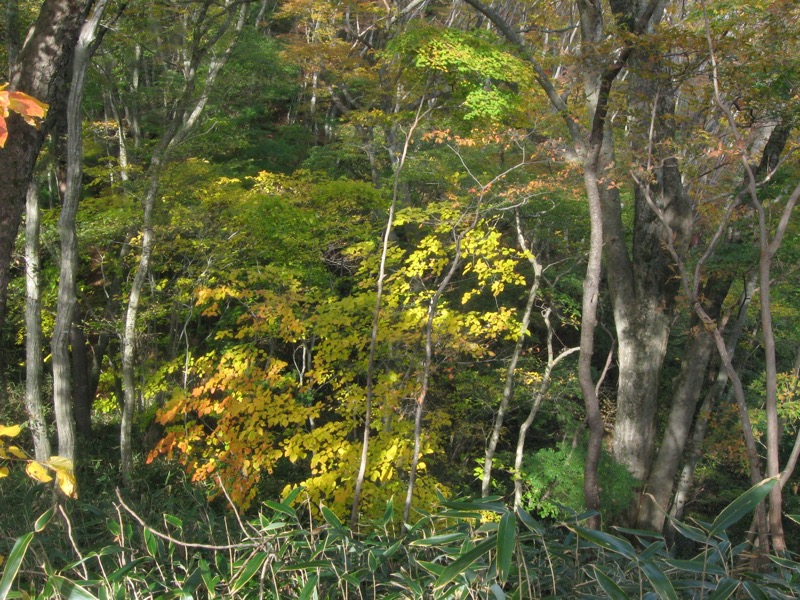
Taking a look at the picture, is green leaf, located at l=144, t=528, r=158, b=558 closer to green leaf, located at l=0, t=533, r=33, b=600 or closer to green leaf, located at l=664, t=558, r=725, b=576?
green leaf, located at l=0, t=533, r=33, b=600

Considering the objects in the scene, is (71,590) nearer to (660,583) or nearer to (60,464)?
(60,464)

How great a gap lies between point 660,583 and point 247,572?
1091 millimetres

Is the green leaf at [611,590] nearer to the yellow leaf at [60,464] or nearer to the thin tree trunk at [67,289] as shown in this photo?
the yellow leaf at [60,464]

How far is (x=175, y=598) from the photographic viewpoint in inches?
71.2

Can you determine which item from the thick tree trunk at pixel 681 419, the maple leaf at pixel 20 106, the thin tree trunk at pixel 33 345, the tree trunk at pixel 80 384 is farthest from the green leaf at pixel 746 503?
the tree trunk at pixel 80 384

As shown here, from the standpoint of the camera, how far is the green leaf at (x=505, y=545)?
4.16 feet

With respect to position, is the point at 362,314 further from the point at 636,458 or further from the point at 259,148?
the point at 259,148

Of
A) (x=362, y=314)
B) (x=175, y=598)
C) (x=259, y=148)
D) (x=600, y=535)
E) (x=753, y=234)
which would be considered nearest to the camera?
(x=600, y=535)

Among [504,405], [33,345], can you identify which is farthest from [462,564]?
[504,405]

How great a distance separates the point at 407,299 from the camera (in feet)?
25.0

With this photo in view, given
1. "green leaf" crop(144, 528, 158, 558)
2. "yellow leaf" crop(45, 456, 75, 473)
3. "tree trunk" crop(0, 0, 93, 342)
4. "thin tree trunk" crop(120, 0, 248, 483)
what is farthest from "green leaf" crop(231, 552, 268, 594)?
"thin tree trunk" crop(120, 0, 248, 483)

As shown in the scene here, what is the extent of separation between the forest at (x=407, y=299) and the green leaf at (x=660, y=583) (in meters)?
0.02

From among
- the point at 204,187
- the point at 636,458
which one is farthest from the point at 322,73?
the point at 636,458

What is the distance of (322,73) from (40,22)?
12012 mm
